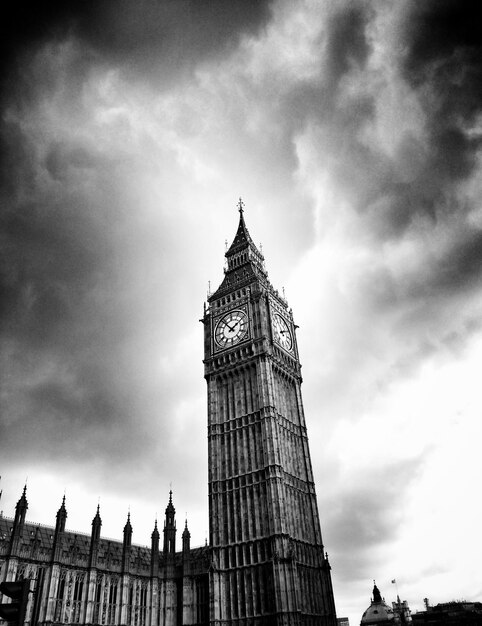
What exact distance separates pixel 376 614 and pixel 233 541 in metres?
83.5

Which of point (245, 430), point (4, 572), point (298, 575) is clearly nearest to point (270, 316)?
point (245, 430)

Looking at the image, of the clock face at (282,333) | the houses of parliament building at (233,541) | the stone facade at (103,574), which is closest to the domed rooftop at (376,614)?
the houses of parliament building at (233,541)

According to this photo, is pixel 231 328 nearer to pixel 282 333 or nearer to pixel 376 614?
pixel 282 333

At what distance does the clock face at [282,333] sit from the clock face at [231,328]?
4.85 meters

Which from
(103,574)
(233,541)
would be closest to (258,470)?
(233,541)

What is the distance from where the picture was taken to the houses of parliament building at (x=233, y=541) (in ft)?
193

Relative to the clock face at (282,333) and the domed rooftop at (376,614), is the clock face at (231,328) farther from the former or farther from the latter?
the domed rooftop at (376,614)

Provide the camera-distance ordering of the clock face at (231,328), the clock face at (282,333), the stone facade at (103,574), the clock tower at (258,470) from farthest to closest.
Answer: the clock face at (282,333) → the clock face at (231,328) → the clock tower at (258,470) → the stone facade at (103,574)

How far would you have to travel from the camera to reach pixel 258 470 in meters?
68.2

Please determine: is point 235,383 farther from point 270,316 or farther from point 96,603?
point 96,603

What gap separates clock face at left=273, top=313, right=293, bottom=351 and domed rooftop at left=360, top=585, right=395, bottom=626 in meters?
79.8

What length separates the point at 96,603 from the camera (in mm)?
60938

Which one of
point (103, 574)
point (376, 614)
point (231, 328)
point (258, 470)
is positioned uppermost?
point (231, 328)

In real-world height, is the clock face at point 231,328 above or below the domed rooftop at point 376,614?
above
